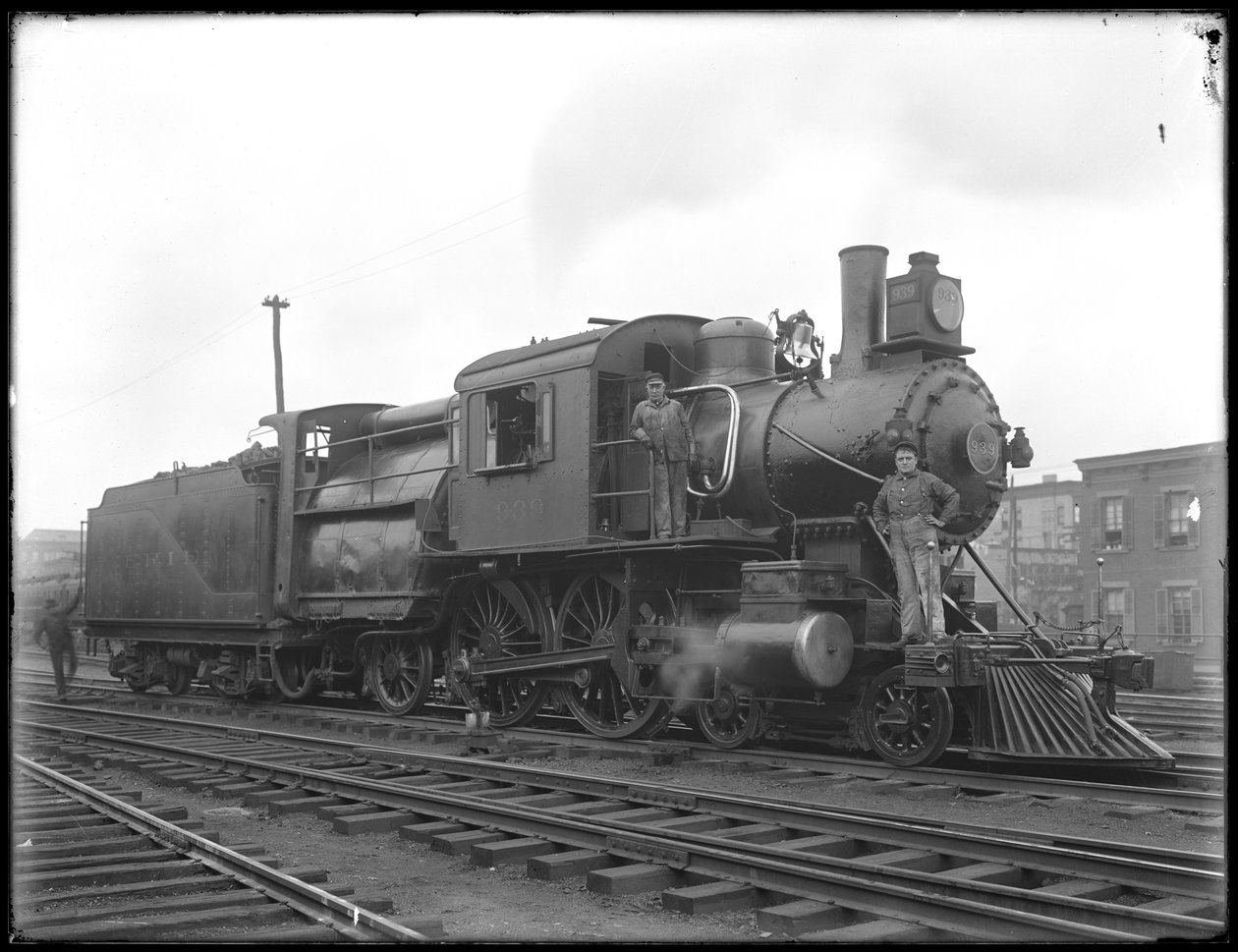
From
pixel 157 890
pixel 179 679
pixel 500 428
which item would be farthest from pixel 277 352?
pixel 157 890

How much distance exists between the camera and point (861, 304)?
31.9ft

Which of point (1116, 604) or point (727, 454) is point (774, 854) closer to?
point (727, 454)

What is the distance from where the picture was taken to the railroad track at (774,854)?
15.6 ft

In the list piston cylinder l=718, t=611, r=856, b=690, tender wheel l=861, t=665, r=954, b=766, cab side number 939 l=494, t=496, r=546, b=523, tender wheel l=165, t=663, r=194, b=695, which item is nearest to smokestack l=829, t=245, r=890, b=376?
piston cylinder l=718, t=611, r=856, b=690

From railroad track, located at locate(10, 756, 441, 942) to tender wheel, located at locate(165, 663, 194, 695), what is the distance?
10.9 meters

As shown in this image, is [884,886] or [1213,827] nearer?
[884,886]

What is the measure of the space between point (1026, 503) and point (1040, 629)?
150 feet

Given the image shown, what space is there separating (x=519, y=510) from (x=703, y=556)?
1972mm

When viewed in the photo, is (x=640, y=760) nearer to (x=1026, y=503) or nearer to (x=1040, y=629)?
(x=1040, y=629)

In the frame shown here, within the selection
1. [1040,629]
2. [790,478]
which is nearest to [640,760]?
[790,478]

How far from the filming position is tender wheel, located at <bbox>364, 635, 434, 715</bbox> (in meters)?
13.3

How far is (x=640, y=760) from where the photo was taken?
9.46m

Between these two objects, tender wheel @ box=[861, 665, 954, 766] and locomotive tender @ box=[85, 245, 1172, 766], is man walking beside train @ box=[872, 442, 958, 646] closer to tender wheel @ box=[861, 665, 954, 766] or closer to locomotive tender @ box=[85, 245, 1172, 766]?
locomotive tender @ box=[85, 245, 1172, 766]

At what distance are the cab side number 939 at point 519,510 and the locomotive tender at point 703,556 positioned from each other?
0.07 ft
